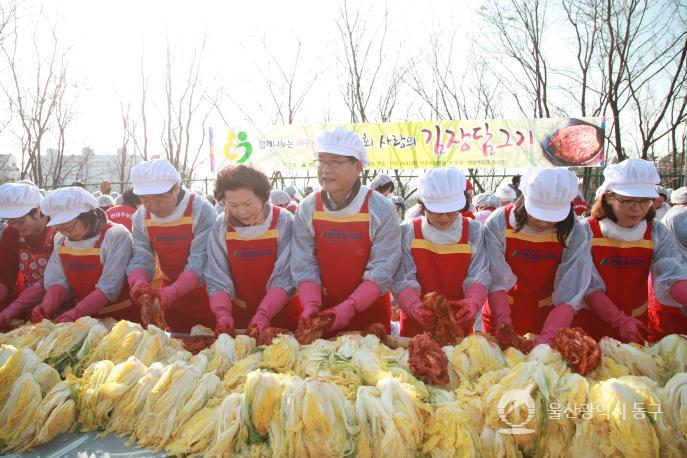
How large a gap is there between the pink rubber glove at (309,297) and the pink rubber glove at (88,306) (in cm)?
142

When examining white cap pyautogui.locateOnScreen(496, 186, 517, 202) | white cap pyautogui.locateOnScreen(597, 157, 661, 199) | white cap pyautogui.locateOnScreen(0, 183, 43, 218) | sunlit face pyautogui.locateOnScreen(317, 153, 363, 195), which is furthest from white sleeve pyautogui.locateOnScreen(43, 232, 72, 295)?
white cap pyautogui.locateOnScreen(496, 186, 517, 202)

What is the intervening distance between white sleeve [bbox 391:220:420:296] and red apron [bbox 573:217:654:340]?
116 centimetres

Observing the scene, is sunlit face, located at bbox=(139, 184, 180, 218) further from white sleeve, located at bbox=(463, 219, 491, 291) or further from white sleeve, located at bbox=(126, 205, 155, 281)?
white sleeve, located at bbox=(463, 219, 491, 291)

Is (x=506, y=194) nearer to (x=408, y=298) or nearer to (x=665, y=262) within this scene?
(x=665, y=262)

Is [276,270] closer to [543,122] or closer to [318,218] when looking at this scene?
[318,218]

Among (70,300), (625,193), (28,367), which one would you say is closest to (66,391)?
(28,367)

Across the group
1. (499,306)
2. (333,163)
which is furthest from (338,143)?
(499,306)

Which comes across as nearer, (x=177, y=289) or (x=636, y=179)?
(x=636, y=179)

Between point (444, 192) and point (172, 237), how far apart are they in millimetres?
1976

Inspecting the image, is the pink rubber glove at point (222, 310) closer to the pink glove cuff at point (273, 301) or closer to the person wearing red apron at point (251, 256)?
the person wearing red apron at point (251, 256)

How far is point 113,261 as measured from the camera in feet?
10.6

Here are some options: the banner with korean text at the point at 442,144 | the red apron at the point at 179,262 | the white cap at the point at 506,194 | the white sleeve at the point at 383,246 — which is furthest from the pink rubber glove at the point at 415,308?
the banner with korean text at the point at 442,144

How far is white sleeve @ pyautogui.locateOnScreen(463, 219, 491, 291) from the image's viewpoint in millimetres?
2799

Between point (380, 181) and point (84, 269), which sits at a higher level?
point (380, 181)
